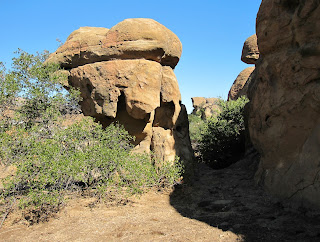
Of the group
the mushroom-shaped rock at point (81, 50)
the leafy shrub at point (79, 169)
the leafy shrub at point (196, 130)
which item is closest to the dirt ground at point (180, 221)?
the leafy shrub at point (79, 169)

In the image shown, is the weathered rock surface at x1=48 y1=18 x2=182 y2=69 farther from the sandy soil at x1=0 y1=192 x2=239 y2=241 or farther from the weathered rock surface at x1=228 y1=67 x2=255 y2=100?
the weathered rock surface at x1=228 y1=67 x2=255 y2=100

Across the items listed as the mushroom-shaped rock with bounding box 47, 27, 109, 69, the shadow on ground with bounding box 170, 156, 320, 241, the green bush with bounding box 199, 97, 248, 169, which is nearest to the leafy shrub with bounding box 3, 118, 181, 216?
the shadow on ground with bounding box 170, 156, 320, 241

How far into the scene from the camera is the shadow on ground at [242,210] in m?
4.75

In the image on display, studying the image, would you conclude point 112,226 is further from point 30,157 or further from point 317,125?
point 317,125

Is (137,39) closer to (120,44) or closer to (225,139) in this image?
(120,44)

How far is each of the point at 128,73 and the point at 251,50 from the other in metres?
9.17

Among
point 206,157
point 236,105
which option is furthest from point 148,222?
point 236,105

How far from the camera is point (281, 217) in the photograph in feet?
18.0

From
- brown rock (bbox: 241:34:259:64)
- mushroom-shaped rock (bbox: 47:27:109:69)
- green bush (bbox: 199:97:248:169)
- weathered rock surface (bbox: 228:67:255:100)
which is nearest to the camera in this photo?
mushroom-shaped rock (bbox: 47:27:109:69)

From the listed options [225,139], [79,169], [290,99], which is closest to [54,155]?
[79,169]

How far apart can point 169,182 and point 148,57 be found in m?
3.78

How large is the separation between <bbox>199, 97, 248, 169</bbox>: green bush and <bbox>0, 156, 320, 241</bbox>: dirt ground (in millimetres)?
4632

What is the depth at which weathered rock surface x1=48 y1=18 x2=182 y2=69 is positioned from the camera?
8203 mm

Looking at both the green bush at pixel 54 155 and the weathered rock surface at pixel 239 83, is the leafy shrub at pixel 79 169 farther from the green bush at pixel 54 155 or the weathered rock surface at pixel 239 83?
the weathered rock surface at pixel 239 83
